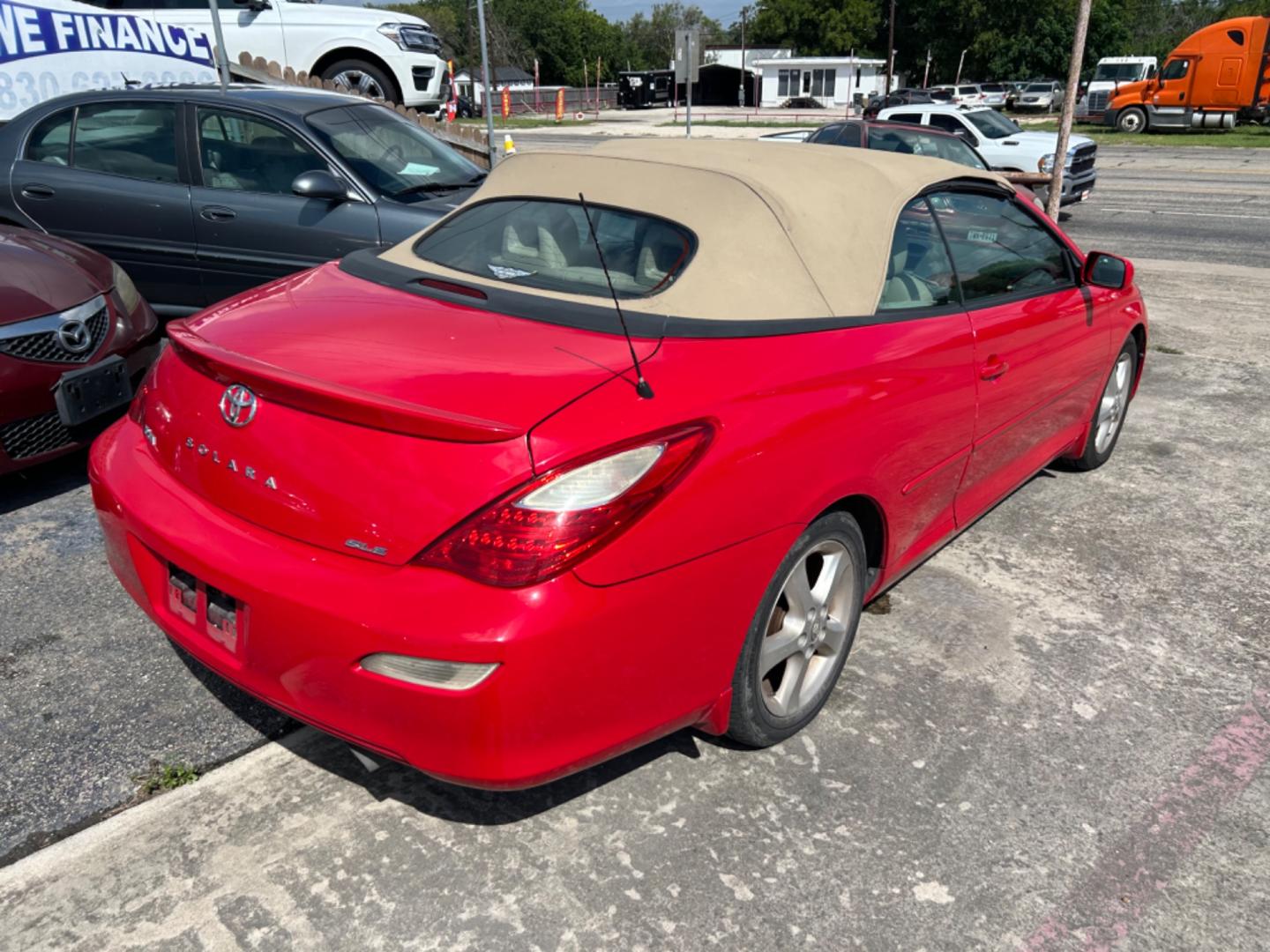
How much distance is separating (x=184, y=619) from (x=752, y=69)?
78921mm

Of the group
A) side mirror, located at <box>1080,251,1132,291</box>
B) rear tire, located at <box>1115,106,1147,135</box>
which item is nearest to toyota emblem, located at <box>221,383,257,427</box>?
side mirror, located at <box>1080,251,1132,291</box>

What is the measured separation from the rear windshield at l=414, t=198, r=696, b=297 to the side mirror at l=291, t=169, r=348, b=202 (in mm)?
2628

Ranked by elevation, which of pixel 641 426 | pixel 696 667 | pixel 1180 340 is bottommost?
pixel 1180 340

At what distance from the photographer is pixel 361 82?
13367 mm

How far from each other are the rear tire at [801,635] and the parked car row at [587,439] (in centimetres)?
1

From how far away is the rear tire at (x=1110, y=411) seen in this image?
4.70 m

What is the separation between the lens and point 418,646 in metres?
2.01

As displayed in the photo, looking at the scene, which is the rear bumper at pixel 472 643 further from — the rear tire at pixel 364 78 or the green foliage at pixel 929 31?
the green foliage at pixel 929 31

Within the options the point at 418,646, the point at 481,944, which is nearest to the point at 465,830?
the point at 481,944

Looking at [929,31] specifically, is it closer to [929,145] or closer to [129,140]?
[929,145]

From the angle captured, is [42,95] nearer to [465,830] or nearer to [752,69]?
[465,830]

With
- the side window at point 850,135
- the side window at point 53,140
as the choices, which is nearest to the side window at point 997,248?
the side window at point 53,140

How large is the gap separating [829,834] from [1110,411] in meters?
3.16

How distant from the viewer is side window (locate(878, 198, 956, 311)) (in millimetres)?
3064
